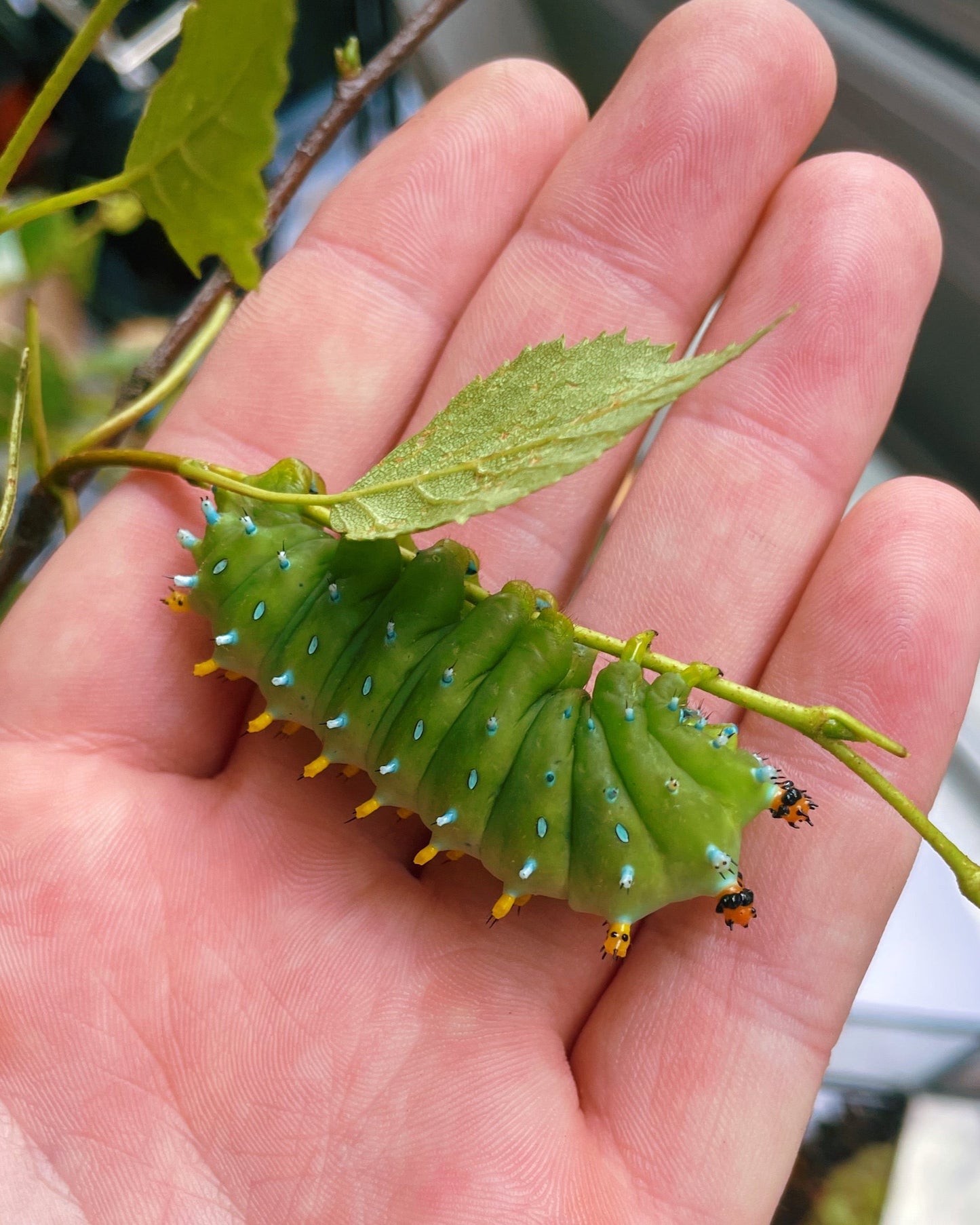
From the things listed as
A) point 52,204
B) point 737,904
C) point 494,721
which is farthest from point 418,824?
point 52,204

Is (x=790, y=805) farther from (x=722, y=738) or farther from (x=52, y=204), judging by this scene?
(x=52, y=204)

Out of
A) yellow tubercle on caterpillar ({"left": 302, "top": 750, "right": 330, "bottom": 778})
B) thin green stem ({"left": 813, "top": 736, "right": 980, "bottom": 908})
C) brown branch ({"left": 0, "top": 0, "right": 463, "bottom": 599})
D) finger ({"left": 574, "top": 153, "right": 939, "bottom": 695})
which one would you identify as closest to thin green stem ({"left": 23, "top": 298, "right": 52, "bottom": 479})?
brown branch ({"left": 0, "top": 0, "right": 463, "bottom": 599})

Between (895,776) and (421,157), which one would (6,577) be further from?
(895,776)

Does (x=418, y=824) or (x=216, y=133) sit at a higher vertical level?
(x=216, y=133)

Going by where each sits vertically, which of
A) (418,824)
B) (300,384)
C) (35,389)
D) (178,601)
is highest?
(35,389)

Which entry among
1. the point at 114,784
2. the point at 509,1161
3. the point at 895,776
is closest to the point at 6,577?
the point at 114,784

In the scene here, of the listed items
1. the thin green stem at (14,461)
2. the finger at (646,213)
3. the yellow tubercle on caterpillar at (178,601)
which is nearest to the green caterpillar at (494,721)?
→ the yellow tubercle on caterpillar at (178,601)
